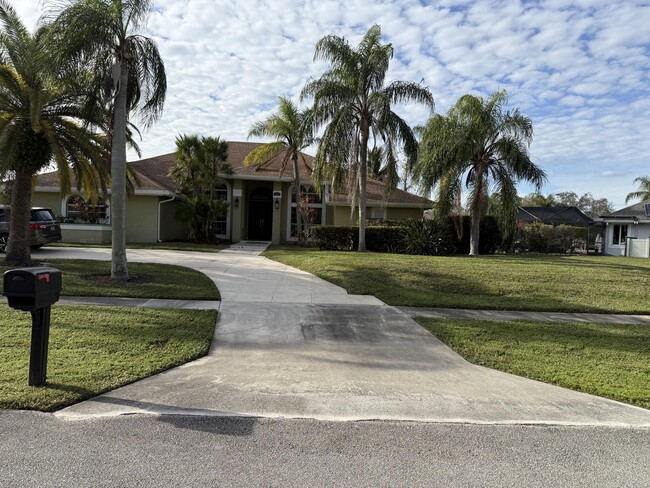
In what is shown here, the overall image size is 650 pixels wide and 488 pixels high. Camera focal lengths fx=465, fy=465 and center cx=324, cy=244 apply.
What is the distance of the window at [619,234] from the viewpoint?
103ft

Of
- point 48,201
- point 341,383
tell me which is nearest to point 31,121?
point 341,383

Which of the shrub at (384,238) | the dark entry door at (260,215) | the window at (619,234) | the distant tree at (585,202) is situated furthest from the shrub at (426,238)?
the distant tree at (585,202)

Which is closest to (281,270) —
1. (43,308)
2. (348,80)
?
(348,80)

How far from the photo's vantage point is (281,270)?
44.6 feet

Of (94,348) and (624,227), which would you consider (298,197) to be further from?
(624,227)

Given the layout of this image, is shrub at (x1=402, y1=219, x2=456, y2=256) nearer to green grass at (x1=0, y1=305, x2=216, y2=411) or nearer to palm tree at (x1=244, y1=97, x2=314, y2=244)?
palm tree at (x1=244, y1=97, x2=314, y2=244)

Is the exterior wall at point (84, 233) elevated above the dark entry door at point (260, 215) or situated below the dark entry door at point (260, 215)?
below

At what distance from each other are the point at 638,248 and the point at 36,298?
99.2 ft

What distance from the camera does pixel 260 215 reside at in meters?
26.8

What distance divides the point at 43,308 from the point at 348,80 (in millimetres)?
15056

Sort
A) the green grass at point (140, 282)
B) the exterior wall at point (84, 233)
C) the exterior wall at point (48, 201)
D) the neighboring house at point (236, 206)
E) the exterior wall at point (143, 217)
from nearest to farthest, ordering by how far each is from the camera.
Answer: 1. the green grass at point (140, 282)
2. the exterior wall at point (84, 233)
3. the neighboring house at point (236, 206)
4. the exterior wall at point (143, 217)
5. the exterior wall at point (48, 201)

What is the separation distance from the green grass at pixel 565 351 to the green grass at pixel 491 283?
5.26ft

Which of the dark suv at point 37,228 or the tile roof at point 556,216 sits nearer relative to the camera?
the dark suv at point 37,228

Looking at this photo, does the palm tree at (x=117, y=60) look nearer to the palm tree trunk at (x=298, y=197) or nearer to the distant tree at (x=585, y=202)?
the palm tree trunk at (x=298, y=197)
